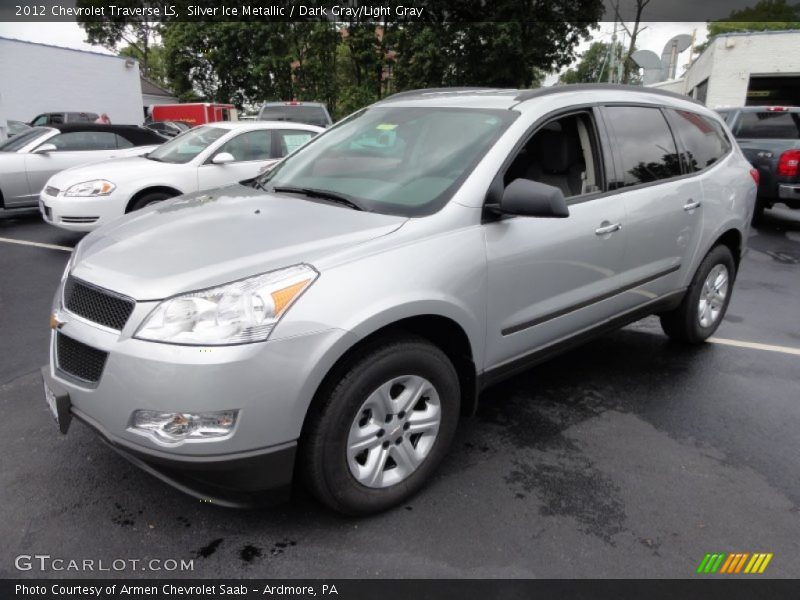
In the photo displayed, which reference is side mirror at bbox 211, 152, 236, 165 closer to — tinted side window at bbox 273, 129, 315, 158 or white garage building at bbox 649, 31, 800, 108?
tinted side window at bbox 273, 129, 315, 158

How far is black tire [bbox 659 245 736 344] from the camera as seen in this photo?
4422mm

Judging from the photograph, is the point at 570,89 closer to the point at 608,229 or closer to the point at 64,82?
the point at 608,229

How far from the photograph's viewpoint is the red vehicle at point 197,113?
28.8m

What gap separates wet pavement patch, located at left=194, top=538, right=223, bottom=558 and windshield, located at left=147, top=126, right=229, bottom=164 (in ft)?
20.1

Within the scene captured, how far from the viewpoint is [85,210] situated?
23.1ft

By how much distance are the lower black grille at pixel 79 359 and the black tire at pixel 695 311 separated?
3.80 metres

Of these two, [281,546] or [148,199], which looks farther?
[148,199]

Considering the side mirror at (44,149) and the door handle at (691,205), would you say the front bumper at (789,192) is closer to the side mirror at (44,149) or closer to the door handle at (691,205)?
the door handle at (691,205)

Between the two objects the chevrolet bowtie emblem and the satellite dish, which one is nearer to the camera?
the chevrolet bowtie emblem

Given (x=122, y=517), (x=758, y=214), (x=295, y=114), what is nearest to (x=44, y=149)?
(x=295, y=114)

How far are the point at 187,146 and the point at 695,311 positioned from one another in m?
6.38

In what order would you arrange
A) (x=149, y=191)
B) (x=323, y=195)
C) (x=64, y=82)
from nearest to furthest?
1. (x=323, y=195)
2. (x=149, y=191)
3. (x=64, y=82)
